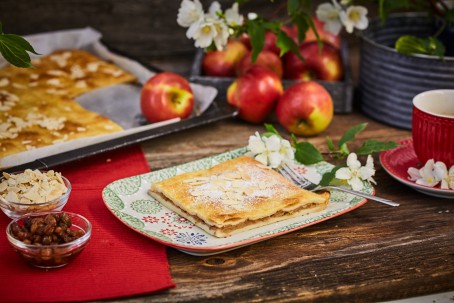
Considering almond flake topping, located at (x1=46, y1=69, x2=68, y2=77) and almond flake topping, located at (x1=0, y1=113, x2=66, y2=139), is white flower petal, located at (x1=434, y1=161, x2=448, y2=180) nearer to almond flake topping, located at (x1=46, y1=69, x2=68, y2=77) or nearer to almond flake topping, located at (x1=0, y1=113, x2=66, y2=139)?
almond flake topping, located at (x1=0, y1=113, x2=66, y2=139)

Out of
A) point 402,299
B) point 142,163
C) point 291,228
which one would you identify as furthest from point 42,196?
point 402,299

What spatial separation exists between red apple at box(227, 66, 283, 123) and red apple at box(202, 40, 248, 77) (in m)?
0.15

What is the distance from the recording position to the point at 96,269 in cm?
115

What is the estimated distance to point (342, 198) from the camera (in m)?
1.39

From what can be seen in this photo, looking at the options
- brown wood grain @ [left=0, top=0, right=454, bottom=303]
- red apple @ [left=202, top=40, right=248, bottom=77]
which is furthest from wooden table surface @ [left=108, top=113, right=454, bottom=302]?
red apple @ [left=202, top=40, right=248, bottom=77]

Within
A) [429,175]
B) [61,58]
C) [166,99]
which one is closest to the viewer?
[429,175]

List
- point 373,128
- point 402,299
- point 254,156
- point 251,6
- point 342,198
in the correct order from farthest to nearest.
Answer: point 251,6 → point 373,128 → point 254,156 → point 342,198 → point 402,299

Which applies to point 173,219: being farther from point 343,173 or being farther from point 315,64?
point 315,64

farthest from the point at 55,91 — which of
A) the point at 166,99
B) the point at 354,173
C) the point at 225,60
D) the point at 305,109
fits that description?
the point at 354,173

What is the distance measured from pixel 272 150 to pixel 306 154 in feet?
0.29

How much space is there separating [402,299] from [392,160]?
1.46 feet

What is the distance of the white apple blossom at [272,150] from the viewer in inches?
58.4

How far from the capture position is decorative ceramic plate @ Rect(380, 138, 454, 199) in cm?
144

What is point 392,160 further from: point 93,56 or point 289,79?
point 93,56
